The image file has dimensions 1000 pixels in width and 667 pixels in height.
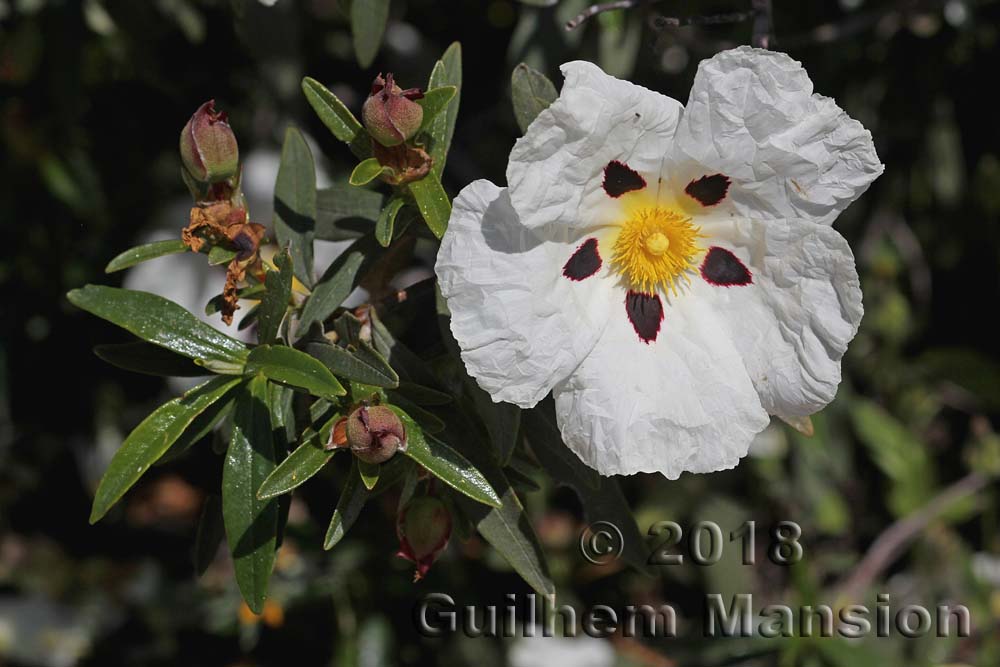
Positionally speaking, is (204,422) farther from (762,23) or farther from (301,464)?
(762,23)

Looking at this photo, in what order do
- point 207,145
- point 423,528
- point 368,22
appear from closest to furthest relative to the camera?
point 207,145 < point 423,528 < point 368,22

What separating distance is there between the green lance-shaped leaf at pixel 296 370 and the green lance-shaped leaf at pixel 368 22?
69 centimetres

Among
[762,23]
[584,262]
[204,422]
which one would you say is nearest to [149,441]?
[204,422]

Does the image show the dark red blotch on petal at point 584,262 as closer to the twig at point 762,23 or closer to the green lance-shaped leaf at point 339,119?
the green lance-shaped leaf at point 339,119

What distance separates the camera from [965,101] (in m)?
3.24

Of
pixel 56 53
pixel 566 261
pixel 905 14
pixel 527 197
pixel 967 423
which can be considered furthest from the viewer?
pixel 967 423

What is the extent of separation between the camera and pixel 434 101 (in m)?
1.45

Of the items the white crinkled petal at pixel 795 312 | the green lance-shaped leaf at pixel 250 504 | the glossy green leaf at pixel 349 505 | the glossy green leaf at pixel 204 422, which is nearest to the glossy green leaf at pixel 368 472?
the glossy green leaf at pixel 349 505

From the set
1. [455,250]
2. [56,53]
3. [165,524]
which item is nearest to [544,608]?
[165,524]

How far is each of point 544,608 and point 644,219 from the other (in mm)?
1637

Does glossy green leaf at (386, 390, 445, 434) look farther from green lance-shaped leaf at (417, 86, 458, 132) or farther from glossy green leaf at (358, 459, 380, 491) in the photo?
green lance-shaped leaf at (417, 86, 458, 132)

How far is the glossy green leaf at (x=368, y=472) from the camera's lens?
141cm

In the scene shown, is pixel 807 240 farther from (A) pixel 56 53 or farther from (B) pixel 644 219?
(A) pixel 56 53

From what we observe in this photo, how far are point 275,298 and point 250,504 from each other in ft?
1.01
